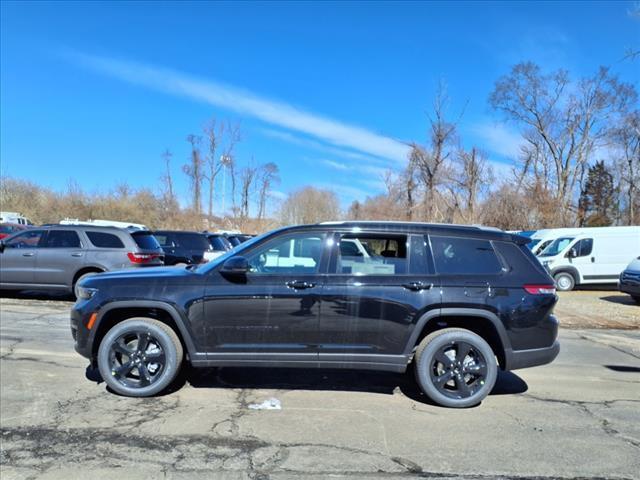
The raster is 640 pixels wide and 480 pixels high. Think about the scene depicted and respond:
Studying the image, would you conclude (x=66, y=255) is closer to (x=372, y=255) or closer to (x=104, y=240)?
(x=104, y=240)

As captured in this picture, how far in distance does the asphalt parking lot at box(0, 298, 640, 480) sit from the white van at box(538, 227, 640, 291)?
38.6 ft

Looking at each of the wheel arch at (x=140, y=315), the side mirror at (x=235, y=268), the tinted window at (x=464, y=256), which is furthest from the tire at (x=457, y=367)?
the wheel arch at (x=140, y=315)

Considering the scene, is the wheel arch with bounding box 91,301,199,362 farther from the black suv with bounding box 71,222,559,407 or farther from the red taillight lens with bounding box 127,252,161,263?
the red taillight lens with bounding box 127,252,161,263

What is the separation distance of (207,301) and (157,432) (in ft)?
4.12

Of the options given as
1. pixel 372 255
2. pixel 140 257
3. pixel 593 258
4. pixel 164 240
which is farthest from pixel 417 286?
pixel 593 258

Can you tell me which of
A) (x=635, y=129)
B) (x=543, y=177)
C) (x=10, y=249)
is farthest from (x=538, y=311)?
(x=635, y=129)

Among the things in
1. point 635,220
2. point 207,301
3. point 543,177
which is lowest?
point 207,301

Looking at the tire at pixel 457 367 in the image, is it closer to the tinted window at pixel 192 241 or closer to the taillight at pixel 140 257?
the taillight at pixel 140 257

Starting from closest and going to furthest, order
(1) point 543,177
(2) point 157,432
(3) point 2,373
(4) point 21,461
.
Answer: (4) point 21,461 → (2) point 157,432 → (3) point 2,373 → (1) point 543,177

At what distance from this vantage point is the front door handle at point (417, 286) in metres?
4.57

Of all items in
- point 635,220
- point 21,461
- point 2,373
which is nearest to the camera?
point 21,461

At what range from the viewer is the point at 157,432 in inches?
154

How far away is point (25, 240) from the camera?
10984 mm

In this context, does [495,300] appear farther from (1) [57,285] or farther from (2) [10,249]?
(2) [10,249]
